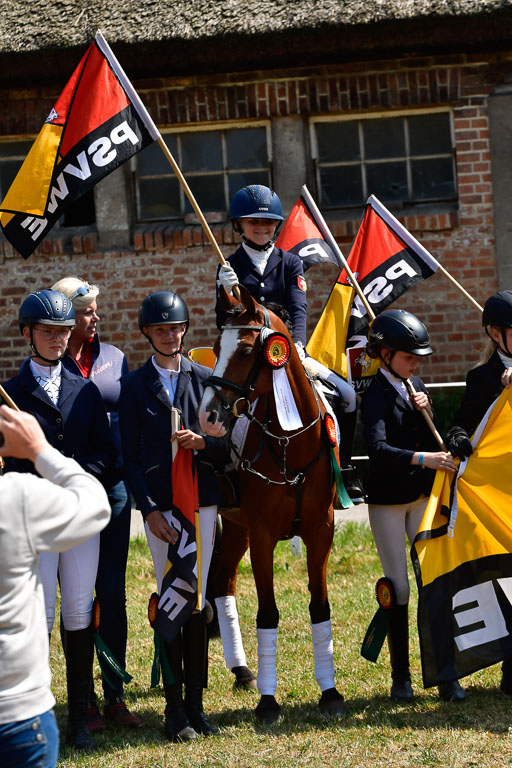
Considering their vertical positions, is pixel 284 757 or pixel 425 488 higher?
pixel 425 488

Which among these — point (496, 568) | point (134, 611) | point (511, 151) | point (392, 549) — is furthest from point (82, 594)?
point (511, 151)

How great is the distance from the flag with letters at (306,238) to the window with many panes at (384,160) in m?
3.55

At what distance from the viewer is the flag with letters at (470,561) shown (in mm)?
5297

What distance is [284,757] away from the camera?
499 cm

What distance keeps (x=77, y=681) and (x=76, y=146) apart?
9.75 ft

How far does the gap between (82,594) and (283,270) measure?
232cm

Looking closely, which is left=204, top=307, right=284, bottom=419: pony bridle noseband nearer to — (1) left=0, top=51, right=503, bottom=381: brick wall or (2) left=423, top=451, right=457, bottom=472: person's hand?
(2) left=423, top=451, right=457, bottom=472: person's hand

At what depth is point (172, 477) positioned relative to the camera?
536 centimetres

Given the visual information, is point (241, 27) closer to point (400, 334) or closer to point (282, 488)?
point (400, 334)

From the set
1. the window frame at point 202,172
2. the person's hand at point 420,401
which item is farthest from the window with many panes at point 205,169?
the person's hand at point 420,401

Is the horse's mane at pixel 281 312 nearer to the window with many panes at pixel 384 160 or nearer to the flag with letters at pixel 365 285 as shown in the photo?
the flag with letters at pixel 365 285

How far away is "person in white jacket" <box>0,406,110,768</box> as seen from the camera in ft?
10.1

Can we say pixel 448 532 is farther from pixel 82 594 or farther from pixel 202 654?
pixel 82 594

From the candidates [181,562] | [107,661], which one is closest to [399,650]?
[181,562]
